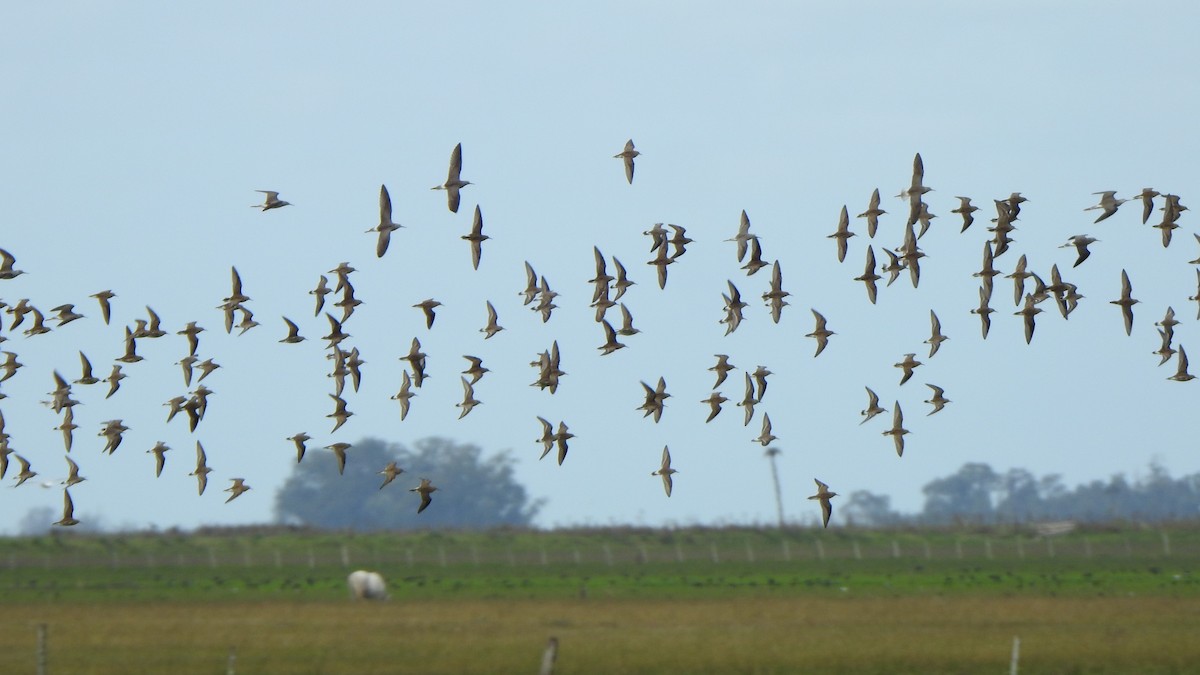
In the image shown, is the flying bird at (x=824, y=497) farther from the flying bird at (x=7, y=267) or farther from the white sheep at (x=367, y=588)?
the white sheep at (x=367, y=588)

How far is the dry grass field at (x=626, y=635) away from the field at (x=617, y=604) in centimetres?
12

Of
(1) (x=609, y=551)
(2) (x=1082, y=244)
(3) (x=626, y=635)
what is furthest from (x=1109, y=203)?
(1) (x=609, y=551)

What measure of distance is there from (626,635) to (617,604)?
12350 mm

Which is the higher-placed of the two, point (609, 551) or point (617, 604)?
point (609, 551)

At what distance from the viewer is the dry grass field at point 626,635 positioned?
1620 inches

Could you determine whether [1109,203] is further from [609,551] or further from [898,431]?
[609,551]

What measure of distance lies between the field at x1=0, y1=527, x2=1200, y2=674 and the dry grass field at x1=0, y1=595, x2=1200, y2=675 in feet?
0.39

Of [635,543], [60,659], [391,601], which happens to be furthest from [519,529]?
[60,659]

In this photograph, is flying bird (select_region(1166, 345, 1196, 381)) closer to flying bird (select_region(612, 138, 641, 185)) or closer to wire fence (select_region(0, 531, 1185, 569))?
flying bird (select_region(612, 138, 641, 185))

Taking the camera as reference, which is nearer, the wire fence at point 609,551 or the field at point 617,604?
the field at point 617,604

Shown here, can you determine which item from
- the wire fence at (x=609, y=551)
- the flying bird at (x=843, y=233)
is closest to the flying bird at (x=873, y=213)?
the flying bird at (x=843, y=233)

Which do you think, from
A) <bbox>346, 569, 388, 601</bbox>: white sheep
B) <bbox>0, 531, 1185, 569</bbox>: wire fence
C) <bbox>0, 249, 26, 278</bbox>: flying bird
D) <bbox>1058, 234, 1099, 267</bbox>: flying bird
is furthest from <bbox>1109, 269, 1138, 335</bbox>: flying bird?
<bbox>0, 531, 1185, 569</bbox>: wire fence

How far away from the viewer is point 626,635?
4903cm

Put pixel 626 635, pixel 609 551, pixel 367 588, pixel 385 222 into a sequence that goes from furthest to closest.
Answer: pixel 609 551
pixel 367 588
pixel 626 635
pixel 385 222
